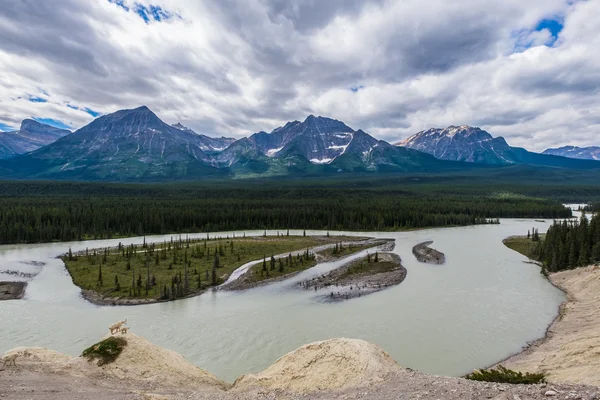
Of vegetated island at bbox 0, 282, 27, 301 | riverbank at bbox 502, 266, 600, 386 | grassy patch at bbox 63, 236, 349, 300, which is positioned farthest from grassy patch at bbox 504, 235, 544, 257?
vegetated island at bbox 0, 282, 27, 301

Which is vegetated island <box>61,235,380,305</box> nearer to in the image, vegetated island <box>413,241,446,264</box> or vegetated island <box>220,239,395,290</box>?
vegetated island <box>220,239,395,290</box>

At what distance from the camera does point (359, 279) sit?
204ft

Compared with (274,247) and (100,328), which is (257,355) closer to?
(100,328)

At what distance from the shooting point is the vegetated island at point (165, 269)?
173ft

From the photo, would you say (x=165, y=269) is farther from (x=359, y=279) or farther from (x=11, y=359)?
(x=11, y=359)

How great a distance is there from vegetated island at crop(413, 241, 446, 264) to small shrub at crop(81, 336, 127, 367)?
65.4 meters

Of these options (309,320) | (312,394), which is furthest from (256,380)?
(309,320)

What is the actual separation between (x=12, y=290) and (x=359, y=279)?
5553 centimetres

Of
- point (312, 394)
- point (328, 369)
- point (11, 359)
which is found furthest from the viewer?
point (328, 369)

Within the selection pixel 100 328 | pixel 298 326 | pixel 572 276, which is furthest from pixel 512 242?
pixel 100 328

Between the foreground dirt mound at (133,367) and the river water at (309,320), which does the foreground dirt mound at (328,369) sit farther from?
the river water at (309,320)

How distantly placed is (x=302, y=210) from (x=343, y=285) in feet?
312

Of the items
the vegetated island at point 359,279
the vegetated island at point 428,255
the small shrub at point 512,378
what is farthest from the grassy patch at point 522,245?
the small shrub at point 512,378

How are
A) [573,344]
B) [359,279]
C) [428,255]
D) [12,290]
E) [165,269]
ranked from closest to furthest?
[573,344] < [12,290] < [359,279] < [165,269] < [428,255]
